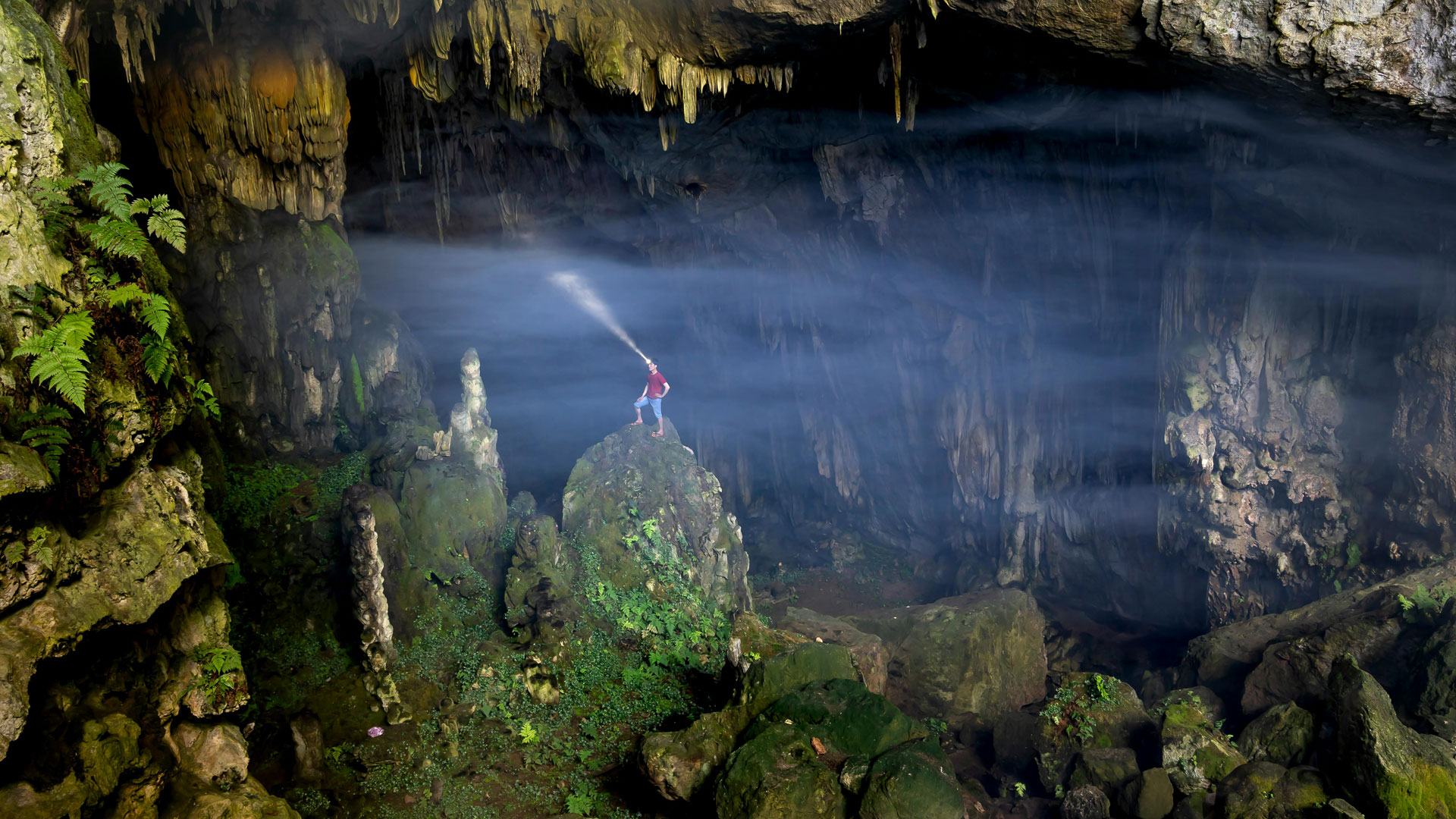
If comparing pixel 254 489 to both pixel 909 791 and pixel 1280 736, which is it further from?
pixel 1280 736

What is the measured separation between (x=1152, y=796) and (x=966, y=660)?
3386mm

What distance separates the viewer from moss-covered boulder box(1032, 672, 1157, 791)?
366 inches

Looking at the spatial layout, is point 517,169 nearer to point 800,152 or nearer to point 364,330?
point 364,330

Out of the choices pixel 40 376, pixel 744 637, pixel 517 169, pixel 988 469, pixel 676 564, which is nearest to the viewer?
pixel 40 376

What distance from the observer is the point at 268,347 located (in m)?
11.1

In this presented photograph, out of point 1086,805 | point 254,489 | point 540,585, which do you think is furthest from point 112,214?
point 1086,805

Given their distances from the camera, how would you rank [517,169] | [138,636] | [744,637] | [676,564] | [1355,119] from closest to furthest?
1. [138,636]
2. [1355,119]
3. [744,637]
4. [676,564]
5. [517,169]

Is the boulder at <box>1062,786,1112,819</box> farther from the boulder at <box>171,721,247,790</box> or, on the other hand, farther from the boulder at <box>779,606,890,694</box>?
the boulder at <box>171,721,247,790</box>

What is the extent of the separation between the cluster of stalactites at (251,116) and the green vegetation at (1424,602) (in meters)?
12.5

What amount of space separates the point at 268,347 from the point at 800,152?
7.84m

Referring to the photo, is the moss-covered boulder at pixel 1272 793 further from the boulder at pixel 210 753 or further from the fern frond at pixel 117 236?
the fern frond at pixel 117 236

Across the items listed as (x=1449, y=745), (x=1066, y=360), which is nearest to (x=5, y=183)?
(x=1449, y=745)

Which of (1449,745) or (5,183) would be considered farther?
(1449,745)

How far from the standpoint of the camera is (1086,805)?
8.33 m
